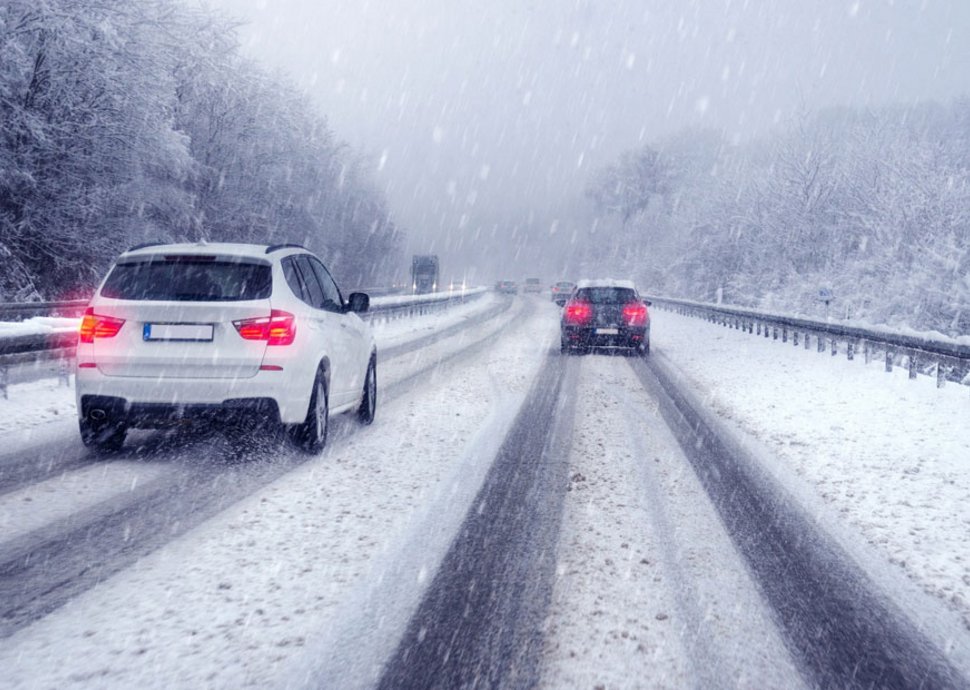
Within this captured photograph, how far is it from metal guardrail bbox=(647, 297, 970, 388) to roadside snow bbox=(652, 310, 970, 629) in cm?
36

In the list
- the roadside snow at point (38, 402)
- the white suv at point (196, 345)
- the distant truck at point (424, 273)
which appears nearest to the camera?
the white suv at point (196, 345)

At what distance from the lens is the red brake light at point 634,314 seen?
1695 centimetres

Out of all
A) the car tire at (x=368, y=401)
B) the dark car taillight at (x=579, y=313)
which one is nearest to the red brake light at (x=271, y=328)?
the car tire at (x=368, y=401)

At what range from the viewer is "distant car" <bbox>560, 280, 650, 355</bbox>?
55.6 ft

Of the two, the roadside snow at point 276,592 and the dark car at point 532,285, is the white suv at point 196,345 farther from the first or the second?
the dark car at point 532,285

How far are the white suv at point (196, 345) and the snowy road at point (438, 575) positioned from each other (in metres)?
0.51

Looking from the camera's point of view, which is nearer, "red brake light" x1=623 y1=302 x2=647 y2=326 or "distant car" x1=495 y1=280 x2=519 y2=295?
"red brake light" x1=623 y1=302 x2=647 y2=326

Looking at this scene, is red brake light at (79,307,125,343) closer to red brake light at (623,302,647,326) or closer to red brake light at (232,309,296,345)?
red brake light at (232,309,296,345)

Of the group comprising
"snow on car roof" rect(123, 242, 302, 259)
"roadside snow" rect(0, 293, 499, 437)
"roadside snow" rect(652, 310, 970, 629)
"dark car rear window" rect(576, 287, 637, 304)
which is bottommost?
"roadside snow" rect(0, 293, 499, 437)

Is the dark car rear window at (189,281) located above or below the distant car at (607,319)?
above

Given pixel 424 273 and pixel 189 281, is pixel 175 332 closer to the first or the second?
pixel 189 281

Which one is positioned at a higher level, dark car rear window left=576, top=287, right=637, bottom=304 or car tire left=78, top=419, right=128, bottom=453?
dark car rear window left=576, top=287, right=637, bottom=304

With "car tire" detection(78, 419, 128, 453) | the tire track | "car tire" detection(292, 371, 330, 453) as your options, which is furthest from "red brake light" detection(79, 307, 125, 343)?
the tire track

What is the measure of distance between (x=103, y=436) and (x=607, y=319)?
11.8 meters
